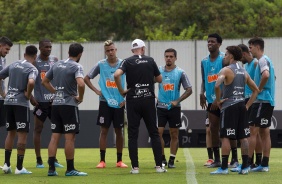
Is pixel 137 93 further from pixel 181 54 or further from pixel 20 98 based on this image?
pixel 181 54

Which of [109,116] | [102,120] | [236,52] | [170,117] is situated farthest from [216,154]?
[236,52]

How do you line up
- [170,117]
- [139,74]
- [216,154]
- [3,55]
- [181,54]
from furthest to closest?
1. [181,54]
2. [170,117]
3. [216,154]
4. [3,55]
5. [139,74]

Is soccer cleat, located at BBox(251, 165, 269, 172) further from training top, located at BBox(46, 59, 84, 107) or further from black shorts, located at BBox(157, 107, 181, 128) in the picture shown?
training top, located at BBox(46, 59, 84, 107)

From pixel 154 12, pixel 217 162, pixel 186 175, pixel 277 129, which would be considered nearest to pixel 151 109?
pixel 186 175

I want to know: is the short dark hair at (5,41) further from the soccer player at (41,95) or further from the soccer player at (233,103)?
the soccer player at (233,103)

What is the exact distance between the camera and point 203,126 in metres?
31.3

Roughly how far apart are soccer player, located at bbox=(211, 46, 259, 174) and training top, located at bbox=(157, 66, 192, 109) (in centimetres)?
303

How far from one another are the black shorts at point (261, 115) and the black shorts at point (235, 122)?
86cm

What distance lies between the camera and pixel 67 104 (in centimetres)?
1669

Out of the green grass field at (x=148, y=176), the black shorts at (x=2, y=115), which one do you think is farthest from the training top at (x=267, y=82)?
the black shorts at (x=2, y=115)

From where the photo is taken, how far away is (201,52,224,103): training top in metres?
19.0

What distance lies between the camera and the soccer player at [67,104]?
655 inches

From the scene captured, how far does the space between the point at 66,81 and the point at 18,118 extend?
113 centimetres

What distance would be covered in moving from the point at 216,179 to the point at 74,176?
8.12 ft
